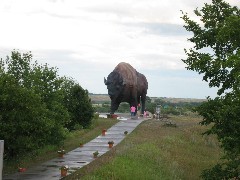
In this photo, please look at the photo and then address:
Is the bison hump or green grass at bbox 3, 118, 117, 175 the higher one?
the bison hump

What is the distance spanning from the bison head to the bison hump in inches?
20.4

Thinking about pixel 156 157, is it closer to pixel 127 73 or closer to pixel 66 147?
pixel 66 147

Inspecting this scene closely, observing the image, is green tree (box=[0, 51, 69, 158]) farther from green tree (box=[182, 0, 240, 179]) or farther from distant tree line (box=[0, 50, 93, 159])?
green tree (box=[182, 0, 240, 179])

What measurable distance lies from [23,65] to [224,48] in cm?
1361

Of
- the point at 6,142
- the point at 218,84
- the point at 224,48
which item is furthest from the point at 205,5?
the point at 6,142

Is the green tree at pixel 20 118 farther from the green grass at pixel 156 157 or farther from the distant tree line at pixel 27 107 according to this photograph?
the green grass at pixel 156 157

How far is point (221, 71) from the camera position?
740 inches

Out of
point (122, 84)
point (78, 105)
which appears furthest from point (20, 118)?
point (122, 84)

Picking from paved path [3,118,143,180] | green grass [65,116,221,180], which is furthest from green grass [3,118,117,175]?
green grass [65,116,221,180]

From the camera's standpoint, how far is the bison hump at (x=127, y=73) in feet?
175

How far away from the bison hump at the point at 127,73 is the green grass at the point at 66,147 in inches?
215

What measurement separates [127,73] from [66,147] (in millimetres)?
22603

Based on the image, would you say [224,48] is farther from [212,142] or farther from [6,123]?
[212,142]

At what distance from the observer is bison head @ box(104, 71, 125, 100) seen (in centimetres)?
5347
